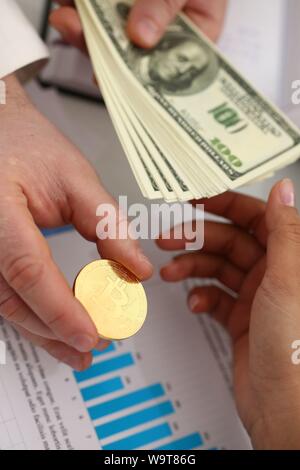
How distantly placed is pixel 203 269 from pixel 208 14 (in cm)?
46

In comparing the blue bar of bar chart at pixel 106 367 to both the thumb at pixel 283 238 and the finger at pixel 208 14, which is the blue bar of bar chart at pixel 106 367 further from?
the finger at pixel 208 14

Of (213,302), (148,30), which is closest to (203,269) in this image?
(213,302)

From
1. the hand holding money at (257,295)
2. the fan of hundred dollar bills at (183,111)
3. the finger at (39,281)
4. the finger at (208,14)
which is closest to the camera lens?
the finger at (39,281)

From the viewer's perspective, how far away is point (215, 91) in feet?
2.84

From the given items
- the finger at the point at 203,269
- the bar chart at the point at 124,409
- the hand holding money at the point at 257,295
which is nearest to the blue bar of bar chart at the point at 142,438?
the bar chart at the point at 124,409

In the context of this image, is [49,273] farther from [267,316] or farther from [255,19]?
[255,19]

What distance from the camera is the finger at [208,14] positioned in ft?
3.05

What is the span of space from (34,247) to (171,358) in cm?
31

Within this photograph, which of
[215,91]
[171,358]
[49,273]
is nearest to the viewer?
[49,273]

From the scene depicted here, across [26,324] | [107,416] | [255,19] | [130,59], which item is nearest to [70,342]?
[26,324]

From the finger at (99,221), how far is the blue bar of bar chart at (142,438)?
0.23 metres

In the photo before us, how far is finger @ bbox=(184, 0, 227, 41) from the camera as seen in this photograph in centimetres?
A: 93

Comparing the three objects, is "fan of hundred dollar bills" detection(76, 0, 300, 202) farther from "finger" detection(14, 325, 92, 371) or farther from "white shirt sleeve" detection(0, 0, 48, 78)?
"finger" detection(14, 325, 92, 371)

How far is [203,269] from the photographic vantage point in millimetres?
829
